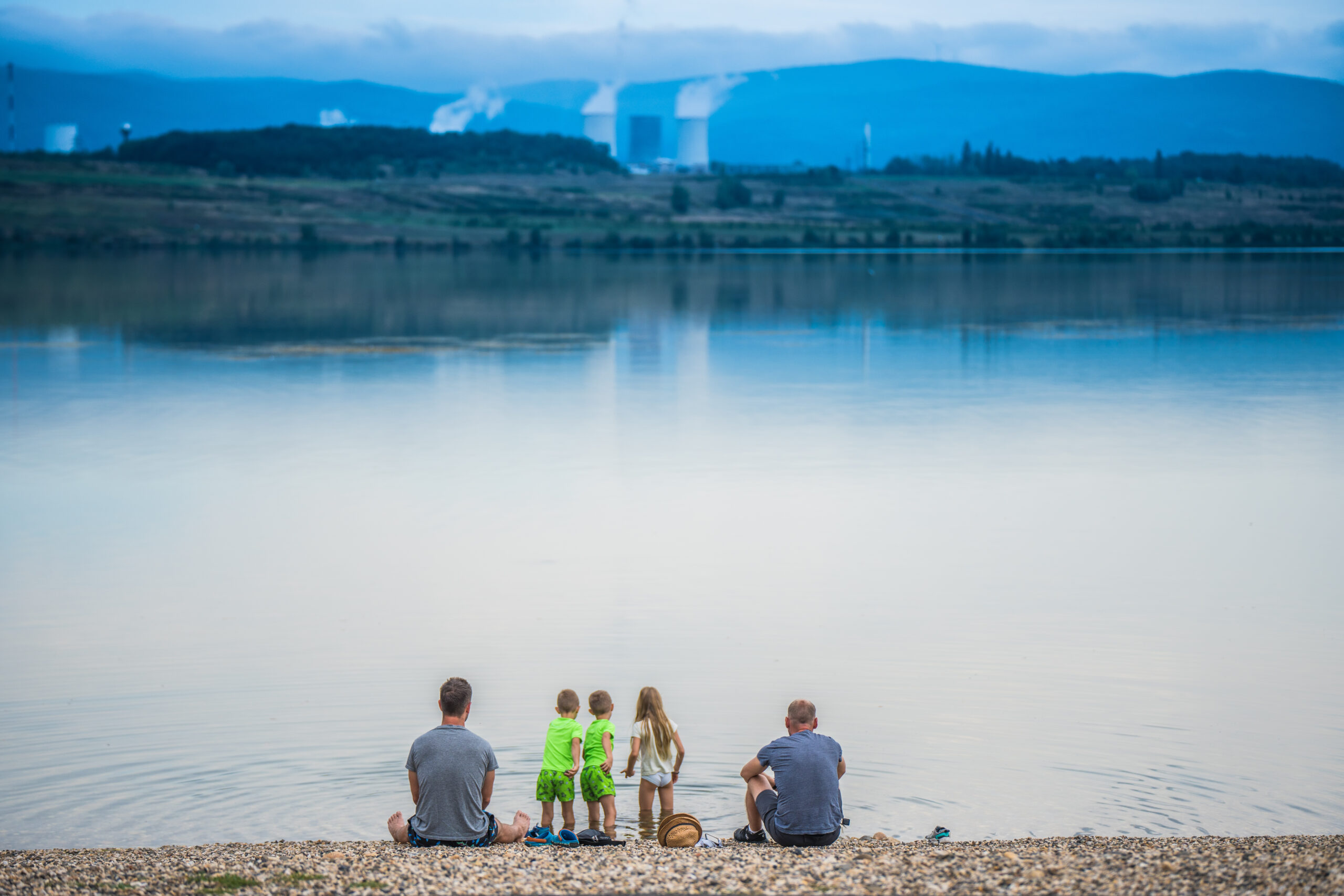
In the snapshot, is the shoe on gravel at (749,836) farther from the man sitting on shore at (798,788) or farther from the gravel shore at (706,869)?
the gravel shore at (706,869)

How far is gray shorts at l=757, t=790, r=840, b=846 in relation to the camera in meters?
8.88

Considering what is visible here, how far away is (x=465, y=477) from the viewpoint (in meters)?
21.7

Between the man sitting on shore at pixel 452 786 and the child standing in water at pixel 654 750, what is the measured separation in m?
1.05

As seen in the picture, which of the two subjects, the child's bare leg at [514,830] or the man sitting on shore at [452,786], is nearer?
the man sitting on shore at [452,786]

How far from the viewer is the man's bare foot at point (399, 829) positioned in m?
8.88

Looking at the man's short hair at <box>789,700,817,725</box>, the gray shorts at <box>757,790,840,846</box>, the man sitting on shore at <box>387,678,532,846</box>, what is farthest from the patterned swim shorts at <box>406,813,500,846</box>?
the man's short hair at <box>789,700,817,725</box>

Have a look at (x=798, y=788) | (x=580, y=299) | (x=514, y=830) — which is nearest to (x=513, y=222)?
(x=580, y=299)

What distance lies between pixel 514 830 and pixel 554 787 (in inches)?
18.4

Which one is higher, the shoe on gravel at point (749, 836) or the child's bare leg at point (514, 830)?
the child's bare leg at point (514, 830)

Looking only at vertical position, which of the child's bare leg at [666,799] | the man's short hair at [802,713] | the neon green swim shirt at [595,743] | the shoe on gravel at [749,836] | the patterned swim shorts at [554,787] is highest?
the man's short hair at [802,713]

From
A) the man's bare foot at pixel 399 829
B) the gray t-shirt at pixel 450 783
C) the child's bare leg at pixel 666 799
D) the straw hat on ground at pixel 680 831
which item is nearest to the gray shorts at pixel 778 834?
the straw hat on ground at pixel 680 831

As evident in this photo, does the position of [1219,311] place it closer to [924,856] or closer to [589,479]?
[589,479]

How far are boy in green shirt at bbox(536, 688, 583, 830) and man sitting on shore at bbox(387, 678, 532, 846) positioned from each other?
0.50 meters

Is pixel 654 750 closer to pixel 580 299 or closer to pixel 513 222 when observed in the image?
pixel 580 299
